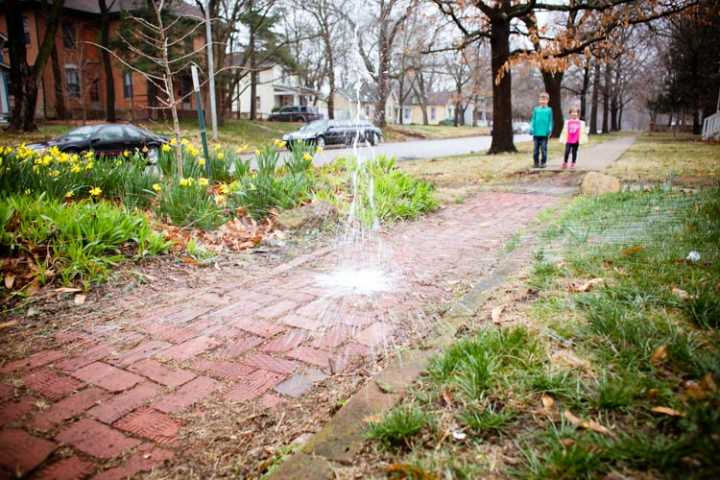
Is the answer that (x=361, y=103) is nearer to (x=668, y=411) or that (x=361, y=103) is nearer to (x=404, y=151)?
(x=404, y=151)

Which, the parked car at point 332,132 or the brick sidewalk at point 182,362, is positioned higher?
the parked car at point 332,132

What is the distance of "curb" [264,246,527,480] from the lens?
1.73 meters

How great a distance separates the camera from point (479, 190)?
8359 millimetres

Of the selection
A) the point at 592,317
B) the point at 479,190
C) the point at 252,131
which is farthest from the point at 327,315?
the point at 252,131

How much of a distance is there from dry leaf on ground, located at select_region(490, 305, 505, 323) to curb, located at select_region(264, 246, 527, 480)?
13 centimetres

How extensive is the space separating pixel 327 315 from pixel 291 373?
2.37ft

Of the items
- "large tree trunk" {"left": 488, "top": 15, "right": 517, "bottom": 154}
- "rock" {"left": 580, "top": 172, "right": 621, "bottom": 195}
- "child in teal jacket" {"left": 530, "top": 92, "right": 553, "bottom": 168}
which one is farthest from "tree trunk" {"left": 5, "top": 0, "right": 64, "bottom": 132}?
"rock" {"left": 580, "top": 172, "right": 621, "bottom": 195}

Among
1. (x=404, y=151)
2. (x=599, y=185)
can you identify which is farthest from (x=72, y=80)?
(x=599, y=185)

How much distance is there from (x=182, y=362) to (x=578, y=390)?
6.52 feet

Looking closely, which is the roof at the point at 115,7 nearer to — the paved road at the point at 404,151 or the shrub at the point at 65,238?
the paved road at the point at 404,151

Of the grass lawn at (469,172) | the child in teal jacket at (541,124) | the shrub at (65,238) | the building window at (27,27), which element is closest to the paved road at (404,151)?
the grass lawn at (469,172)

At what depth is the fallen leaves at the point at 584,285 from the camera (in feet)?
9.84

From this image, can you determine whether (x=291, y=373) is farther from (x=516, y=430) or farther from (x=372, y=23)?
(x=372, y=23)

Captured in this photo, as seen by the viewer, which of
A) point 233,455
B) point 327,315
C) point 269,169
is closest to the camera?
point 233,455
